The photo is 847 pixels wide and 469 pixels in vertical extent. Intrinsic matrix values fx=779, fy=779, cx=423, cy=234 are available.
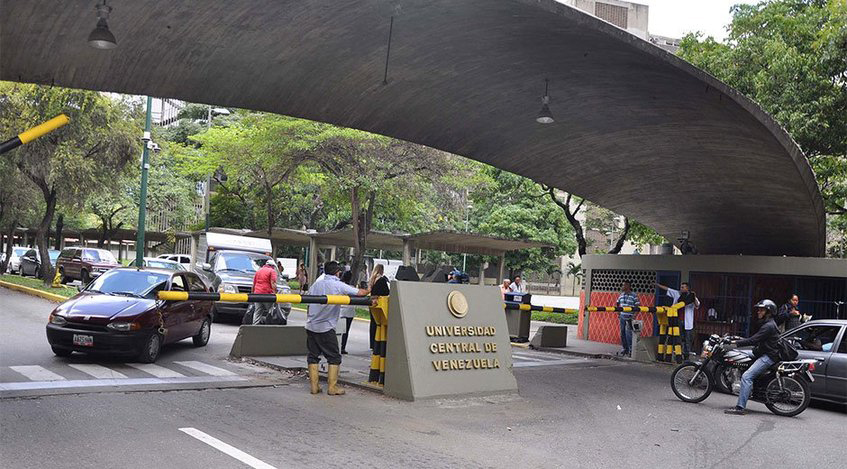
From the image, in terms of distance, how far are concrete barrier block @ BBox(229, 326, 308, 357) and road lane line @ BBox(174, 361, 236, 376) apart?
0.83 m

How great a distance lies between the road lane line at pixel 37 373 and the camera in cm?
1034

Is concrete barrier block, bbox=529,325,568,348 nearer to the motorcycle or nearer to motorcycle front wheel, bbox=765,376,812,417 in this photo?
the motorcycle

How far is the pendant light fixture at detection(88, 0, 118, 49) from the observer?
9.50 meters

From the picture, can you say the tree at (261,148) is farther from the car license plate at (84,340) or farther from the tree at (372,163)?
the car license plate at (84,340)

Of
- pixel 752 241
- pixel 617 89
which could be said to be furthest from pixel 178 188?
pixel 617 89

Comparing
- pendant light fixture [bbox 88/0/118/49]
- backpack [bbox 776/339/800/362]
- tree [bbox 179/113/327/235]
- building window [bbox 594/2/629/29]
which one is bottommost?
backpack [bbox 776/339/800/362]

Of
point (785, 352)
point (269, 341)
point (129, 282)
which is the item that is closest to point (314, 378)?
point (269, 341)

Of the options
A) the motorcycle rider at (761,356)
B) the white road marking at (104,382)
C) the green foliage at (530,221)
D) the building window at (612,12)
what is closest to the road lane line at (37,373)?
the white road marking at (104,382)

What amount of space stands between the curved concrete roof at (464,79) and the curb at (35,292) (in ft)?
43.0

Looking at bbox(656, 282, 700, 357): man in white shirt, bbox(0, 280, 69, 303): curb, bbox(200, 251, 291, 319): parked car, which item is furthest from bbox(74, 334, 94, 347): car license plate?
bbox(0, 280, 69, 303): curb

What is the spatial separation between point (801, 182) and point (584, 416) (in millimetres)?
9375

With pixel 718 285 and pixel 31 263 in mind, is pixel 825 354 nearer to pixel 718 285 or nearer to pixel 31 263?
pixel 718 285

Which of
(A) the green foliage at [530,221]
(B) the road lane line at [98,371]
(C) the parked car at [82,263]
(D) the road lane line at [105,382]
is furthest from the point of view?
(A) the green foliage at [530,221]

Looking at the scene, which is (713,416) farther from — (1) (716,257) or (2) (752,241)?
(2) (752,241)
